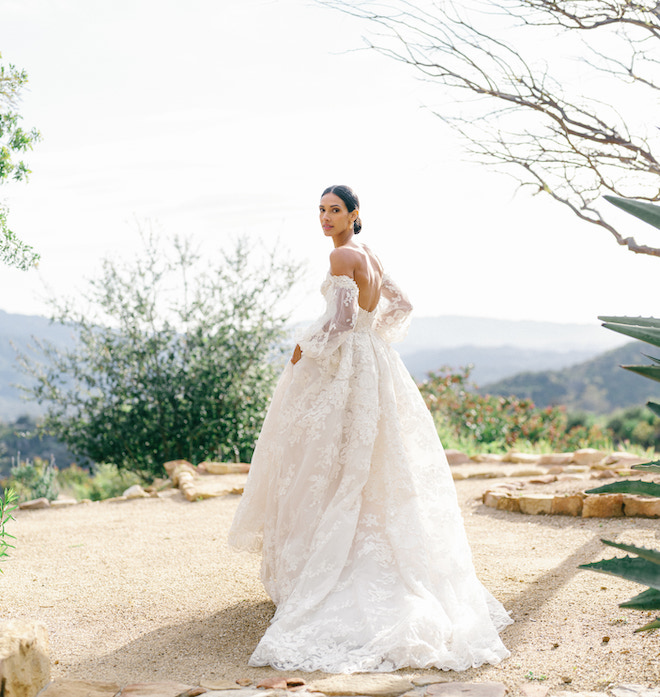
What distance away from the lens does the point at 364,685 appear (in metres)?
2.63

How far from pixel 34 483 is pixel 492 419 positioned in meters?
7.05

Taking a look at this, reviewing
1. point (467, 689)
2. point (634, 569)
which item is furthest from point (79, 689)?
point (634, 569)

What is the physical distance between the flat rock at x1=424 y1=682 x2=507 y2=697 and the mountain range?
289 cm

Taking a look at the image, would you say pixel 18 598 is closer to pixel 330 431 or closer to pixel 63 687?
pixel 63 687

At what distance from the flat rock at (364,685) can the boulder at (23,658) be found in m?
1.03

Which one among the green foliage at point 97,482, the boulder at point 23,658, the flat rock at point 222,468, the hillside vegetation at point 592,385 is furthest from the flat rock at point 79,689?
the hillside vegetation at point 592,385

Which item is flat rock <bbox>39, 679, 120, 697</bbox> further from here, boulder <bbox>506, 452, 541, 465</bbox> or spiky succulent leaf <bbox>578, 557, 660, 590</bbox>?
boulder <bbox>506, 452, 541, 465</bbox>

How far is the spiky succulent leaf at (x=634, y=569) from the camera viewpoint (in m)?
2.24

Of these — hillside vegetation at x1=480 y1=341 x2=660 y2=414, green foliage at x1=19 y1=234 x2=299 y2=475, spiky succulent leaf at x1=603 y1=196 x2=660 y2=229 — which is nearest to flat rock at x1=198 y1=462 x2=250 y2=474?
green foliage at x1=19 y1=234 x2=299 y2=475

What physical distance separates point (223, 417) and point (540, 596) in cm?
578

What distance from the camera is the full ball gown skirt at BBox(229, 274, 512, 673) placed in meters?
2.99

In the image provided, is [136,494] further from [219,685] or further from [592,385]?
[592,385]

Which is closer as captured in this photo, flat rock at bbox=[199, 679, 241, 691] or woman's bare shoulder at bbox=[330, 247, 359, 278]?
flat rock at bbox=[199, 679, 241, 691]

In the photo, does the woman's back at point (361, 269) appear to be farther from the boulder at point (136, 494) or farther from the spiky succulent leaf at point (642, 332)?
the boulder at point (136, 494)
